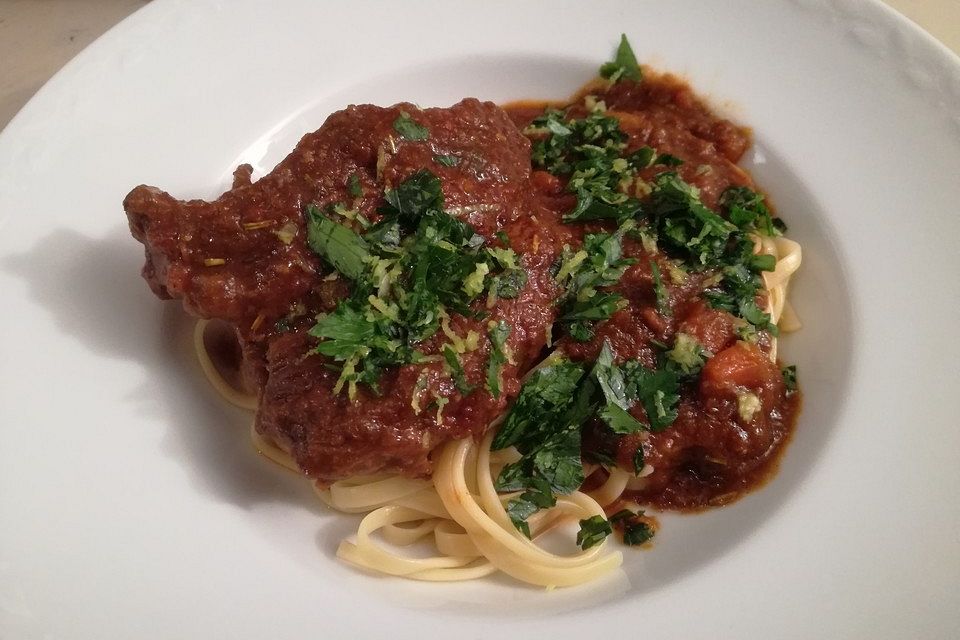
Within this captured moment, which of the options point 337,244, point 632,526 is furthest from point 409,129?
point 632,526

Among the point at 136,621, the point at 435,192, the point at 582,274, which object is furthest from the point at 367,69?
the point at 136,621

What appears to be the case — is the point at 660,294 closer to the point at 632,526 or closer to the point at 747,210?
the point at 747,210

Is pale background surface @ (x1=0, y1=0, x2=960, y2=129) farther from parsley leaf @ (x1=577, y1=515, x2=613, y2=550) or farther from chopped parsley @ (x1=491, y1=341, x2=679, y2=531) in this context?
parsley leaf @ (x1=577, y1=515, x2=613, y2=550)

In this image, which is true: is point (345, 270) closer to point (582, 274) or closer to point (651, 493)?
point (582, 274)

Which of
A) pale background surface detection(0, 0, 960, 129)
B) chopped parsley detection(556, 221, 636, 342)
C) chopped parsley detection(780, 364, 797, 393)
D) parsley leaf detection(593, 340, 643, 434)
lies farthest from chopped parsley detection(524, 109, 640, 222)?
pale background surface detection(0, 0, 960, 129)

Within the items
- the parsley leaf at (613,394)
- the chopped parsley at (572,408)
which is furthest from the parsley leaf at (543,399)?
the parsley leaf at (613,394)

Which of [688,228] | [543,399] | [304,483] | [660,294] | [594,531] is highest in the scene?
[688,228]
